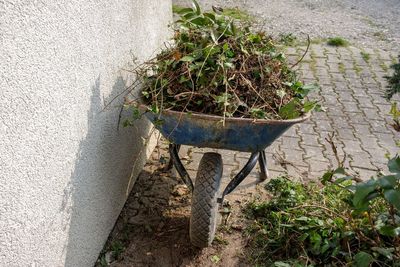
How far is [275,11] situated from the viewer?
328 inches

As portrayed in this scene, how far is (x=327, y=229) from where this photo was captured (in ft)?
8.22

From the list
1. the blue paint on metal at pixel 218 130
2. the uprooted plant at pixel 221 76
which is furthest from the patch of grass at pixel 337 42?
the blue paint on metal at pixel 218 130

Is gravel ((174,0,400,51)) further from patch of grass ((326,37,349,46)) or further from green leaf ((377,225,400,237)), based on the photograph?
green leaf ((377,225,400,237))

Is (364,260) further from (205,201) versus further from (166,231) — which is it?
(166,231)

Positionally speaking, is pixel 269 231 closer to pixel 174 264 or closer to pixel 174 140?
pixel 174 264

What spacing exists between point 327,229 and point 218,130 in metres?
0.88

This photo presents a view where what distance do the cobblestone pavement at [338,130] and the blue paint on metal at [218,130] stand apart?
980 mm

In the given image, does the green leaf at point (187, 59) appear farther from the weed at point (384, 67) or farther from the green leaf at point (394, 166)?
the weed at point (384, 67)

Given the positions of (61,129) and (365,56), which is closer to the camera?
(61,129)

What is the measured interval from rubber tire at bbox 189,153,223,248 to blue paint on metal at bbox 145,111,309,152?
0.46ft

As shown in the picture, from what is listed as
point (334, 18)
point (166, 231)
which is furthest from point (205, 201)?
point (334, 18)

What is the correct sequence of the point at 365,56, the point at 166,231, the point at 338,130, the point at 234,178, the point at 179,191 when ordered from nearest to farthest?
the point at 234,178
the point at 166,231
the point at 179,191
the point at 338,130
the point at 365,56

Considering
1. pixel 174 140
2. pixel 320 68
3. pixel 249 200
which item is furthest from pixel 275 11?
pixel 174 140

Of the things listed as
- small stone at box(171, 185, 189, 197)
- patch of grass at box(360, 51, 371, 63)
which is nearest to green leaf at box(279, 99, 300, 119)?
small stone at box(171, 185, 189, 197)
